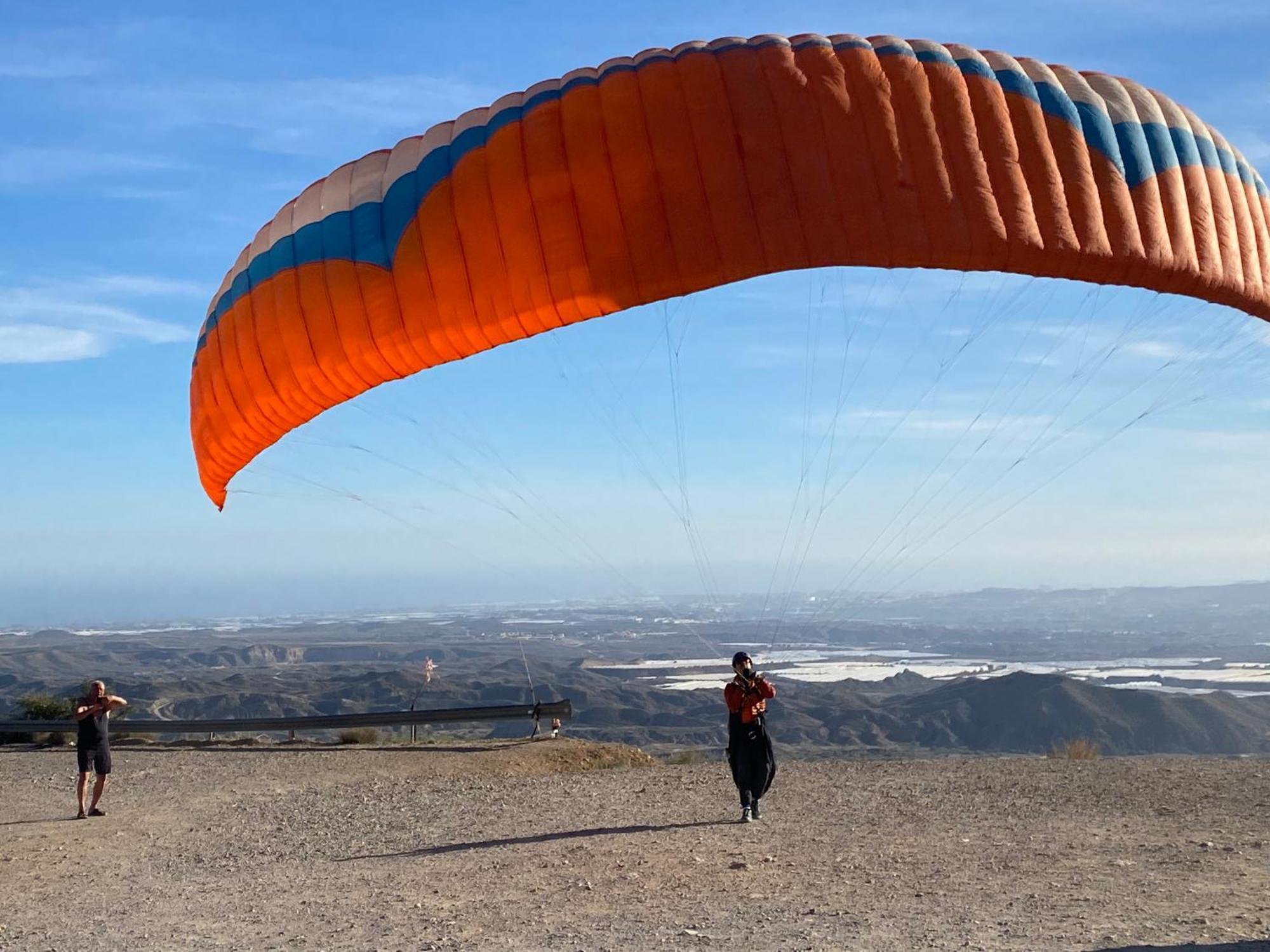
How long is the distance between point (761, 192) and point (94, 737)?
8.63m

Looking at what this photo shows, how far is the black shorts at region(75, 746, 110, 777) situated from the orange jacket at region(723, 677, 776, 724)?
6.40 m

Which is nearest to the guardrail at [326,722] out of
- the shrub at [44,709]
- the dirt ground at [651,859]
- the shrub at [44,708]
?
the shrub at [44,708]

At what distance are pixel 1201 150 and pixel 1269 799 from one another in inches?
230

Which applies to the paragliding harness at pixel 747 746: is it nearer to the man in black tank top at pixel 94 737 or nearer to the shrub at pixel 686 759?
the shrub at pixel 686 759

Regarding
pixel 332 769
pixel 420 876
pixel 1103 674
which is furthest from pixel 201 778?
pixel 1103 674

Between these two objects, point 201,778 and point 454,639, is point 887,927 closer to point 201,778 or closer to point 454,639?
point 201,778

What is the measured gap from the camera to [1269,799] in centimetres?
1113

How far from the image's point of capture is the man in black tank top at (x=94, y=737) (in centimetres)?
1227

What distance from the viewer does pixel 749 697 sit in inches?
421

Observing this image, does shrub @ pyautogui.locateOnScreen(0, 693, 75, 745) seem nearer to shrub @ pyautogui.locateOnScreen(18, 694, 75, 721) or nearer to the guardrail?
shrub @ pyautogui.locateOnScreen(18, 694, 75, 721)

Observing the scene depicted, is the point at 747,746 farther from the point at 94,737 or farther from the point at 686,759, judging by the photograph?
the point at 94,737

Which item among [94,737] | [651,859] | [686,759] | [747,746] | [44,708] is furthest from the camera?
[44,708]

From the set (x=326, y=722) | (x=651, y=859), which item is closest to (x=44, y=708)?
(x=326, y=722)

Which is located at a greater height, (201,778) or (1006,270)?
(1006,270)
